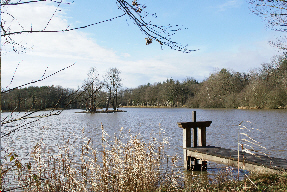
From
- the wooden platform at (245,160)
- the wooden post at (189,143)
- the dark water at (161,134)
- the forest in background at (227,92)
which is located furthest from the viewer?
the forest in background at (227,92)

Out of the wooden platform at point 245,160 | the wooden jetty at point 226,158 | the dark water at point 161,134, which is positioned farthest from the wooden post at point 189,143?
the dark water at point 161,134

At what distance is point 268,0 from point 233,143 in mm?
6172

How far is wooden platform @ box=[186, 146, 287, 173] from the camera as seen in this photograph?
5.25 meters

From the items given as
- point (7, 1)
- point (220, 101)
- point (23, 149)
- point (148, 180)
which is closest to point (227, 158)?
point (148, 180)

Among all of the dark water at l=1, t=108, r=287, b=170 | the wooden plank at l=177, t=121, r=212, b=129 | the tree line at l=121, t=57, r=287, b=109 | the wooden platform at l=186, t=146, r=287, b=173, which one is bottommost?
the dark water at l=1, t=108, r=287, b=170

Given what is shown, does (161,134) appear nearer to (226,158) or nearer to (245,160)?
(226,158)

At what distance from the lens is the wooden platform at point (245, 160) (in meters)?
5.25

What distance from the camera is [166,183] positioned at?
5.02 meters

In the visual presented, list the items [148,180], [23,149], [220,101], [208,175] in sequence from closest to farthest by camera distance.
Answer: [148,180] → [208,175] → [23,149] → [220,101]

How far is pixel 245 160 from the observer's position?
5504 millimetres

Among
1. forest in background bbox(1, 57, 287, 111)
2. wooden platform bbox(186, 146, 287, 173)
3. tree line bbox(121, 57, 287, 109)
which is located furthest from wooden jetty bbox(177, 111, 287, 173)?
tree line bbox(121, 57, 287, 109)

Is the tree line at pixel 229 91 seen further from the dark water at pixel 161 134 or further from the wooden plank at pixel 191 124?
the wooden plank at pixel 191 124

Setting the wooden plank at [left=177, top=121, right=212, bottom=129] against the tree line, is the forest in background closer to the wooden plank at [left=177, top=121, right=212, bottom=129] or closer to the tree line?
the tree line

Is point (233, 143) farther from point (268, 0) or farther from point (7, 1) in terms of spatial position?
point (7, 1)
